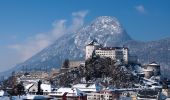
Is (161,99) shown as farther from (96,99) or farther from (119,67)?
(119,67)

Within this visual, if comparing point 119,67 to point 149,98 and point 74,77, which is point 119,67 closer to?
point 74,77

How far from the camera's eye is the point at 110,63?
179 m

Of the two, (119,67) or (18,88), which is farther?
(119,67)

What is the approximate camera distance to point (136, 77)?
608 ft

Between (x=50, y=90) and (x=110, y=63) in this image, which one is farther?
(x=110, y=63)

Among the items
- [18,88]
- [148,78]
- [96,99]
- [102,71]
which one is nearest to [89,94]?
[96,99]

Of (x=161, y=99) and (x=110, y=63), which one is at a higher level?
(x=110, y=63)

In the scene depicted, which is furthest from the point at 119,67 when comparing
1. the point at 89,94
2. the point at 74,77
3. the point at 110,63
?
the point at 89,94

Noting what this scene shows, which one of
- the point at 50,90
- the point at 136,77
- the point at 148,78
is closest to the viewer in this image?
the point at 50,90

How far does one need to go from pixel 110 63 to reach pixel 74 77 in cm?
1319

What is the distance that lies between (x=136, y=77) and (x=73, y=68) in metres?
22.7

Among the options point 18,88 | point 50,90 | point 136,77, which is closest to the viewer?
point 18,88

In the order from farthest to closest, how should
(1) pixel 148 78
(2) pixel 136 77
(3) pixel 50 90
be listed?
(1) pixel 148 78 < (2) pixel 136 77 < (3) pixel 50 90

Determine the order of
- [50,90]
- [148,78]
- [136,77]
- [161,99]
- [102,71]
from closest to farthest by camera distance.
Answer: [161,99] < [50,90] < [102,71] < [136,77] < [148,78]
